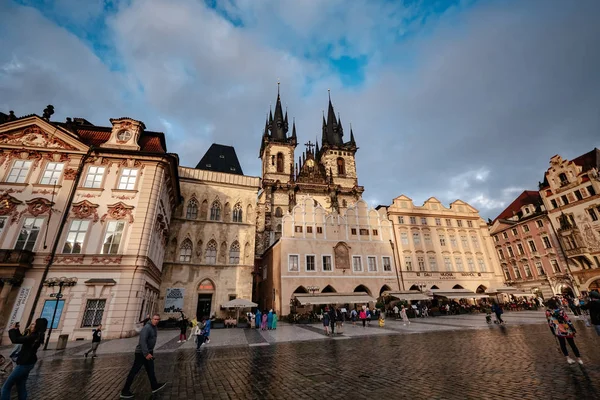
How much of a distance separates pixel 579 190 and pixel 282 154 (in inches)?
1802

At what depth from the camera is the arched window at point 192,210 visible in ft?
102

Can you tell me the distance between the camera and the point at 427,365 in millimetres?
7793

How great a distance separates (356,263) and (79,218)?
85.3 ft

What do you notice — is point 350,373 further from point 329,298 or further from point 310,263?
point 310,263

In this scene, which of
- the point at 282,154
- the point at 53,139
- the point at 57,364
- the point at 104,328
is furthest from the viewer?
the point at 282,154

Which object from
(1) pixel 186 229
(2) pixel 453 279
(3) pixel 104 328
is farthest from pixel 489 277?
(3) pixel 104 328

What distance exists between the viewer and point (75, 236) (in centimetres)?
1798

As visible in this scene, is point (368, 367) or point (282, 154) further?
point (282, 154)

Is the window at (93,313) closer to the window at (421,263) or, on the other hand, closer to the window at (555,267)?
the window at (421,263)

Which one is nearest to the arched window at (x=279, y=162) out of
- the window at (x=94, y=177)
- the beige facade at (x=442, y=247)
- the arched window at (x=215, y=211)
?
the arched window at (x=215, y=211)

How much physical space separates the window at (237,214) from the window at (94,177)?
14.5 metres

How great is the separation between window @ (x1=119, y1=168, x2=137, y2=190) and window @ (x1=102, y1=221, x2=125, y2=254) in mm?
2812

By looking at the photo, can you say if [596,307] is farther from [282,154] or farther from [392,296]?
[282,154]

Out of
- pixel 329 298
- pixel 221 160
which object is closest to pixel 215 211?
pixel 221 160
